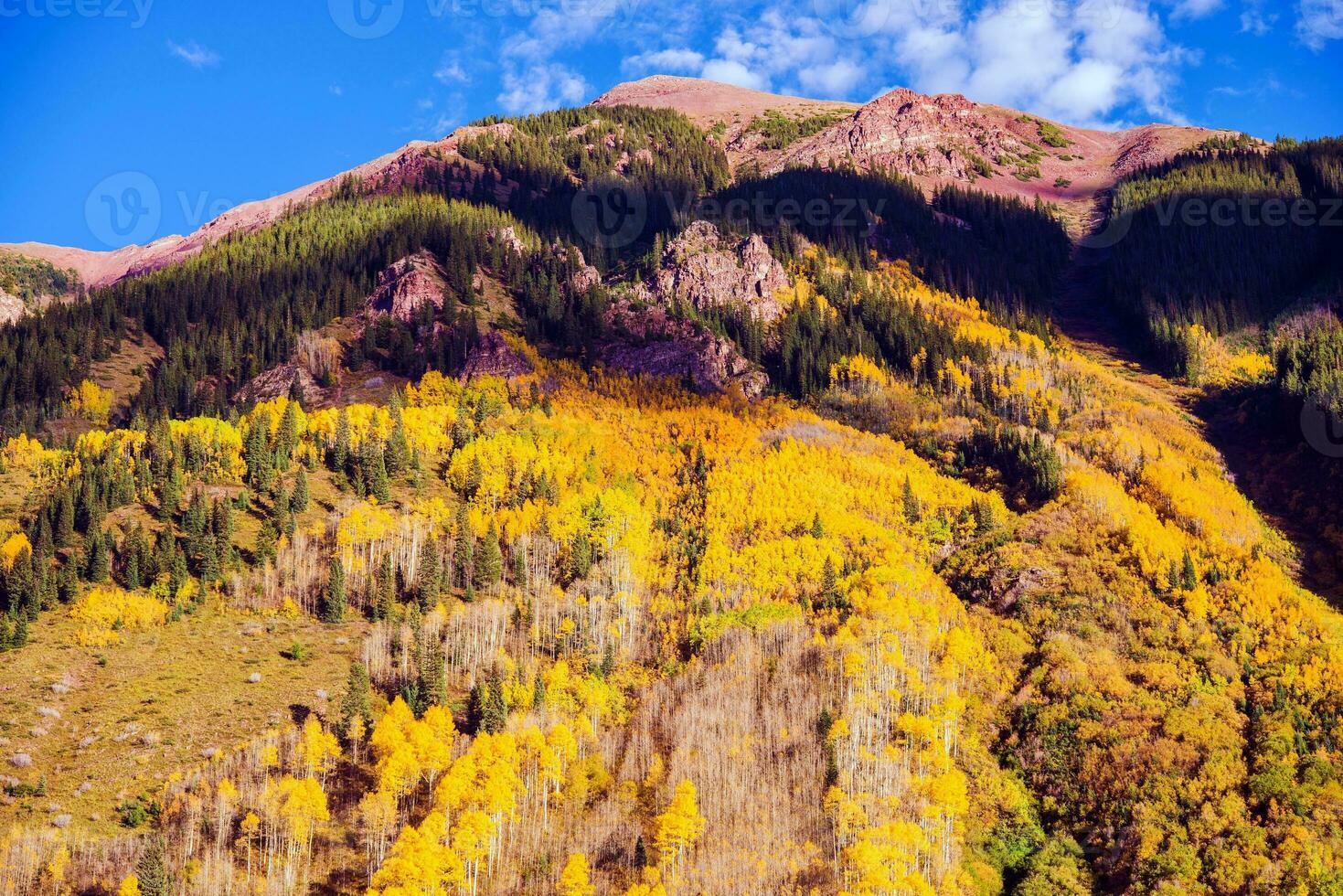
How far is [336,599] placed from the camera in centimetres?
12656

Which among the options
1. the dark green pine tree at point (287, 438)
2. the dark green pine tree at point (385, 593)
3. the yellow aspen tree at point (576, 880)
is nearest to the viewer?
the yellow aspen tree at point (576, 880)

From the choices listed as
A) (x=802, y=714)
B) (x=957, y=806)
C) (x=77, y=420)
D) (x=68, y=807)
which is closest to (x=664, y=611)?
(x=802, y=714)

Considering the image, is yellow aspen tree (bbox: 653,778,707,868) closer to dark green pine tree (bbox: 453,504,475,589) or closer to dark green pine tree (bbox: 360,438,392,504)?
dark green pine tree (bbox: 453,504,475,589)

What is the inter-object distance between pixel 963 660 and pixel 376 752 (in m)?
74.6

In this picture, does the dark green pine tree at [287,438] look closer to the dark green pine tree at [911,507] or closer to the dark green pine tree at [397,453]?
the dark green pine tree at [397,453]

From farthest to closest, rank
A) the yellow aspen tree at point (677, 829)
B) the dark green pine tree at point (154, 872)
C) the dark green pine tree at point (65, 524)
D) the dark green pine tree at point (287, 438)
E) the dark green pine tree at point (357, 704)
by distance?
1. the dark green pine tree at point (287, 438)
2. the dark green pine tree at point (65, 524)
3. the dark green pine tree at point (357, 704)
4. the yellow aspen tree at point (677, 829)
5. the dark green pine tree at point (154, 872)

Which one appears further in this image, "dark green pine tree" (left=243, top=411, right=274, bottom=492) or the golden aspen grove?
"dark green pine tree" (left=243, top=411, right=274, bottom=492)

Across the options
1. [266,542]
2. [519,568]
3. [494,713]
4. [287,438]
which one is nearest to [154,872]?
[494,713]

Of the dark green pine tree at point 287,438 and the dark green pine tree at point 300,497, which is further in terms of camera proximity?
the dark green pine tree at point 287,438

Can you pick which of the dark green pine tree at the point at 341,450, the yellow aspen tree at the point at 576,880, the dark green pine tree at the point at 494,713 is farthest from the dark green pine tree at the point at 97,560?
the yellow aspen tree at the point at 576,880

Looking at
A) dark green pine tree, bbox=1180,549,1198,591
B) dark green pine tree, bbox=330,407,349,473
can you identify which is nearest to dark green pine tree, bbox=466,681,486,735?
dark green pine tree, bbox=330,407,349,473

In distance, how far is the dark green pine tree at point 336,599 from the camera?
12631cm

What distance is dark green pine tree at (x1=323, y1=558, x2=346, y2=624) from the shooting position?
126312mm

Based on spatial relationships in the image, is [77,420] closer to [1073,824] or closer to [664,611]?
[664,611]
